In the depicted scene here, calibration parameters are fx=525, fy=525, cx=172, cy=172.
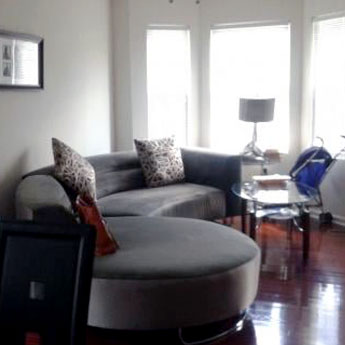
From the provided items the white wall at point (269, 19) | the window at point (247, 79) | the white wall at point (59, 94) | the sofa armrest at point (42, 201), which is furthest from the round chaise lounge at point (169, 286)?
the window at point (247, 79)

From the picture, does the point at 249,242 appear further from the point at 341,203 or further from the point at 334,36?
the point at 334,36

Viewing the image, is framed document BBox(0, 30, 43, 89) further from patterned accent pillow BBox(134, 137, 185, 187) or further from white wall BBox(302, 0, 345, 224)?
white wall BBox(302, 0, 345, 224)

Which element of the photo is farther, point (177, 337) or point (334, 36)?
point (334, 36)

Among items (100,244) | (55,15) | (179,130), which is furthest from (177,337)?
(179,130)

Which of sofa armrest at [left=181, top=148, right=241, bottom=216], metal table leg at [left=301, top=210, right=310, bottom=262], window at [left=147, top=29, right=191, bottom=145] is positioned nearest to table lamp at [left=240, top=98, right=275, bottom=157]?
sofa armrest at [left=181, top=148, right=241, bottom=216]

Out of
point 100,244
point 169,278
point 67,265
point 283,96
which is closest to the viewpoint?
point 67,265

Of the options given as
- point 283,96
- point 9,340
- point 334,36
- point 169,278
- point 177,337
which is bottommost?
point 177,337

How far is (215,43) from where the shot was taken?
18.9 ft

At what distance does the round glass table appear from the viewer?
394 cm

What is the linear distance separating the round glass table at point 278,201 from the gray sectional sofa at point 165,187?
0.54 ft

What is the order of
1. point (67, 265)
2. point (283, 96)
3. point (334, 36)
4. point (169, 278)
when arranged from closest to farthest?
point (67, 265) < point (169, 278) < point (334, 36) < point (283, 96)

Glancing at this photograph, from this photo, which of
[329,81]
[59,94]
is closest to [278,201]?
[329,81]

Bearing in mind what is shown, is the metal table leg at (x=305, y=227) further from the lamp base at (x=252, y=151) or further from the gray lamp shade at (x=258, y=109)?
the gray lamp shade at (x=258, y=109)

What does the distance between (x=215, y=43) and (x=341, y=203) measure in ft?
7.13
